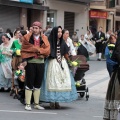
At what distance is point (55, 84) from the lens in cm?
1016

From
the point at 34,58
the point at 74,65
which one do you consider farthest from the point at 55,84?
the point at 74,65

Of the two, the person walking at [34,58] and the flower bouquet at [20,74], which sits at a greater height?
the person walking at [34,58]

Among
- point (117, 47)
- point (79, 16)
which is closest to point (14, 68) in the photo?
point (117, 47)

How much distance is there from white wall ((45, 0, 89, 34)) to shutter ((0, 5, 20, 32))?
130 inches

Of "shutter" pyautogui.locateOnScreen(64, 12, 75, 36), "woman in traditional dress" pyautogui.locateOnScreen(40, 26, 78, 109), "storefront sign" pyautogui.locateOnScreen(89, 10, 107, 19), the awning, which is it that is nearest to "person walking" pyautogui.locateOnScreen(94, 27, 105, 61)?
the awning

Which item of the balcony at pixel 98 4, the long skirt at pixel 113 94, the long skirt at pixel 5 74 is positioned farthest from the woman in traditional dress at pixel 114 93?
the balcony at pixel 98 4

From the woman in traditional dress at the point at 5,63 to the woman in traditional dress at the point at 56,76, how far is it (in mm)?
2793

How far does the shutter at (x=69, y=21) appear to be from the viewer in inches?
1382

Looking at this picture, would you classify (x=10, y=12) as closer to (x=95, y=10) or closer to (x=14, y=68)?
(x=95, y=10)

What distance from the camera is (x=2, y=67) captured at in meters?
13.2

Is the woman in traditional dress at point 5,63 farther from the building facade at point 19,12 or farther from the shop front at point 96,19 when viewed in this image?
the shop front at point 96,19

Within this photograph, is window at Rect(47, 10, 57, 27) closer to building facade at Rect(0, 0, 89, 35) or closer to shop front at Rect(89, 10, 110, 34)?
building facade at Rect(0, 0, 89, 35)

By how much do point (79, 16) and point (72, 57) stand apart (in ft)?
81.4

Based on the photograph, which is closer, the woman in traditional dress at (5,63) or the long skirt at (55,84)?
the long skirt at (55,84)
